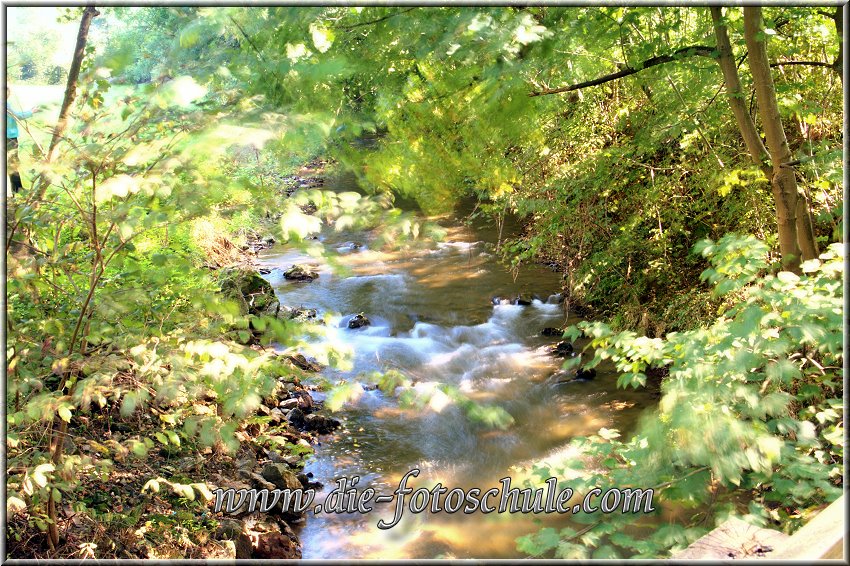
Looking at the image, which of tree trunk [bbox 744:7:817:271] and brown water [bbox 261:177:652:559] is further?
brown water [bbox 261:177:652:559]

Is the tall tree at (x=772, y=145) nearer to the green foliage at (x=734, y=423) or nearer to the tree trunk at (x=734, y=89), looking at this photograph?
the tree trunk at (x=734, y=89)

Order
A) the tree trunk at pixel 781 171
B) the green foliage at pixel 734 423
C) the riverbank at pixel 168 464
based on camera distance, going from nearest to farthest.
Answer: the green foliage at pixel 734 423
the riverbank at pixel 168 464
the tree trunk at pixel 781 171

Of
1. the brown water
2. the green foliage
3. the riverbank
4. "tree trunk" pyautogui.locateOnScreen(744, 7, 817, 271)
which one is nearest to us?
the green foliage

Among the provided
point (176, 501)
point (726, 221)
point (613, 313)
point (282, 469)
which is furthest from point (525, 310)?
point (176, 501)

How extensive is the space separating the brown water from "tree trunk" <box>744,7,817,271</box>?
6.95ft

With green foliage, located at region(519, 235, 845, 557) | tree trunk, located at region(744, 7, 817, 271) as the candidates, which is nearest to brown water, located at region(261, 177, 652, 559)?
green foliage, located at region(519, 235, 845, 557)

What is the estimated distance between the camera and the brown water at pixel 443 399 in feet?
15.1

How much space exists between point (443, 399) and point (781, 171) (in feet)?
12.4

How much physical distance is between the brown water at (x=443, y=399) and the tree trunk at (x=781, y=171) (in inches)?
83.5

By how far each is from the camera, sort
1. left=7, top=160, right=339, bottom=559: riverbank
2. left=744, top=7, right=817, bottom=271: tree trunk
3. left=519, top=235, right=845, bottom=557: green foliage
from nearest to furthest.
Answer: left=519, top=235, right=845, bottom=557: green foliage < left=7, top=160, right=339, bottom=559: riverbank < left=744, top=7, right=817, bottom=271: tree trunk

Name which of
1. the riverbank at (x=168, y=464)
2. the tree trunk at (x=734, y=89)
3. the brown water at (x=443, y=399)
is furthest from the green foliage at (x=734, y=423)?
the tree trunk at (x=734, y=89)

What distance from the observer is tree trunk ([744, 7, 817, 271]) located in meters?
4.37

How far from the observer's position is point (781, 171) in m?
4.61

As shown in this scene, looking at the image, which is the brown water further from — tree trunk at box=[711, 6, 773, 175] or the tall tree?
tree trunk at box=[711, 6, 773, 175]
